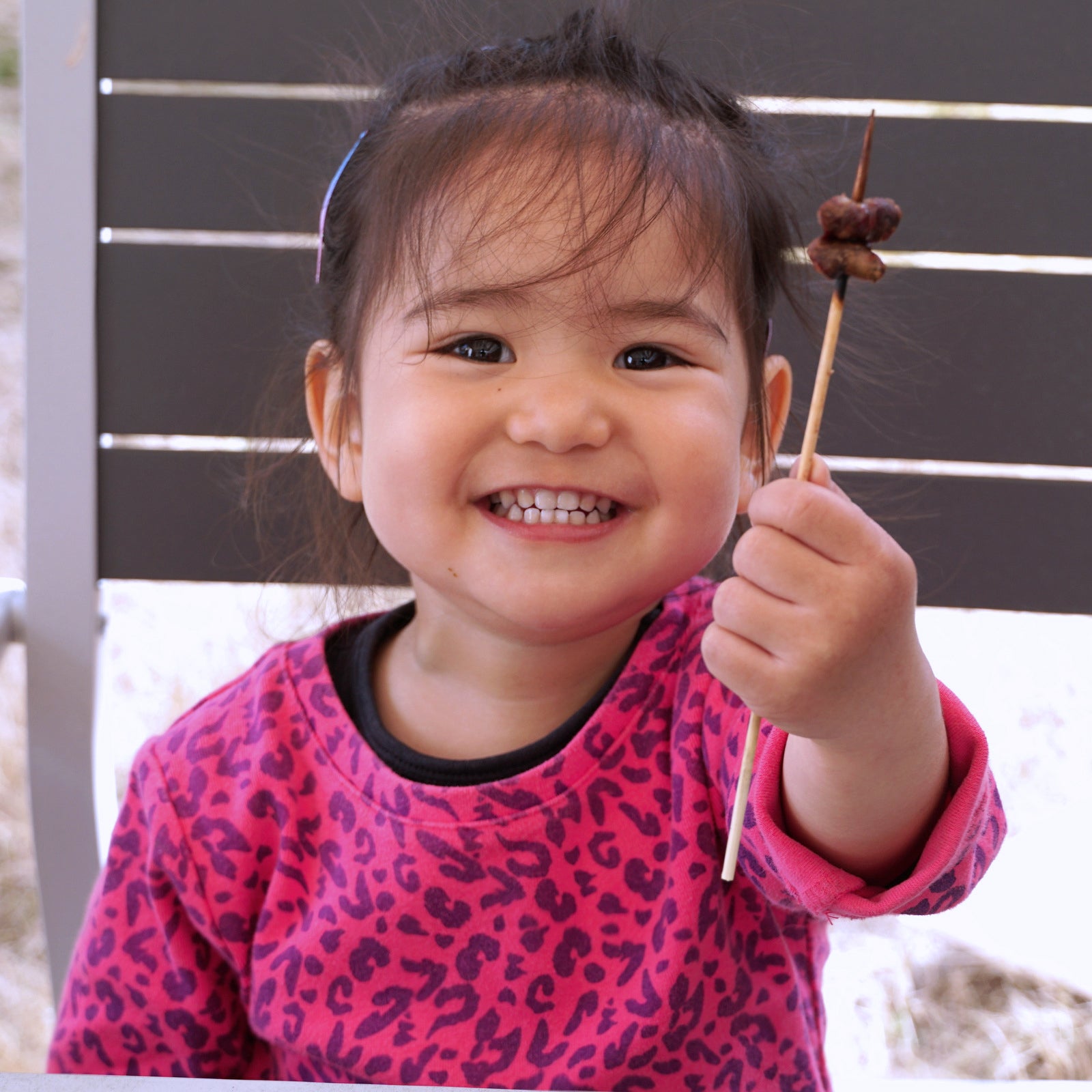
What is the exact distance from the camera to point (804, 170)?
96cm

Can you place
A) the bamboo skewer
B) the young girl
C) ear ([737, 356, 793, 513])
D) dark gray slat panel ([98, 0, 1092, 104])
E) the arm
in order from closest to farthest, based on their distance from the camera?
the bamboo skewer, the arm, the young girl, ear ([737, 356, 793, 513]), dark gray slat panel ([98, 0, 1092, 104])

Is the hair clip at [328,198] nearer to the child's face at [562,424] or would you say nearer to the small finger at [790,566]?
the child's face at [562,424]

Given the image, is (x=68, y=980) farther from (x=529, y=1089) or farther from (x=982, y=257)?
(x=982, y=257)

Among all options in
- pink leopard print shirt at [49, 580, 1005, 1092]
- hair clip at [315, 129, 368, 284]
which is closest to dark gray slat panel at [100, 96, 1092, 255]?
hair clip at [315, 129, 368, 284]

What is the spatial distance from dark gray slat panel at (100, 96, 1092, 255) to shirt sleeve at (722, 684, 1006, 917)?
1.68 ft

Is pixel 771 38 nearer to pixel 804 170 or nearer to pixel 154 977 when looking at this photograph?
pixel 804 170

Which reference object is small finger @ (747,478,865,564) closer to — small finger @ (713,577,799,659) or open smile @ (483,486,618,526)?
small finger @ (713,577,799,659)

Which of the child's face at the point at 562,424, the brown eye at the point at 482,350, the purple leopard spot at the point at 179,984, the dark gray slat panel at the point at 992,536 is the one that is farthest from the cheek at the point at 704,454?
the purple leopard spot at the point at 179,984

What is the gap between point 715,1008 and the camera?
2.57ft

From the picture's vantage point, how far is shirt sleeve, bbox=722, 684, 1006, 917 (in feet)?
1.97

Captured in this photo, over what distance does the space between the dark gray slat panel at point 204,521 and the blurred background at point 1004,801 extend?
0.13 metres

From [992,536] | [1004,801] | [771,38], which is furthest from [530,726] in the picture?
[1004,801]

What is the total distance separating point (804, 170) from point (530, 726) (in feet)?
1.63

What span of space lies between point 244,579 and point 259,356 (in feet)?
0.65
